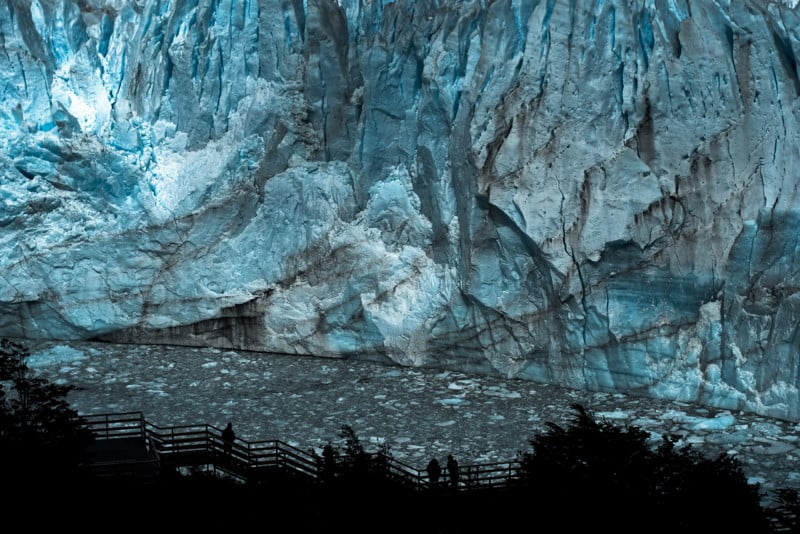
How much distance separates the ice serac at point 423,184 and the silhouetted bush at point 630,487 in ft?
16.3

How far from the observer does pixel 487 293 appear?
1434 centimetres

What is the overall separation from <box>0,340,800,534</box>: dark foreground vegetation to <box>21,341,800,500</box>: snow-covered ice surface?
2.47 metres

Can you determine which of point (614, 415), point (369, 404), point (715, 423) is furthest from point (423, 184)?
point (715, 423)

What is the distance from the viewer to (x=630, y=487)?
25.7ft

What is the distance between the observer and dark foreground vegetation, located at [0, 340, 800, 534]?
305 inches

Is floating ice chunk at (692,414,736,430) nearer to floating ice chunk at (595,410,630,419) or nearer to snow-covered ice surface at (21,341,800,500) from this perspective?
snow-covered ice surface at (21,341,800,500)

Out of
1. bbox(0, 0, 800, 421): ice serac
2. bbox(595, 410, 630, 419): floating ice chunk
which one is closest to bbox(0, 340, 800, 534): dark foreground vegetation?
bbox(595, 410, 630, 419): floating ice chunk

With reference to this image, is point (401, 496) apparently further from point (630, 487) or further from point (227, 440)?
point (227, 440)

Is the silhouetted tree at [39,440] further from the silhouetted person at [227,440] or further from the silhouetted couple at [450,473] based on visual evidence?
the silhouetted couple at [450,473]

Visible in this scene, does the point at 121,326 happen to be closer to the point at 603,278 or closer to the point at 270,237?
the point at 270,237

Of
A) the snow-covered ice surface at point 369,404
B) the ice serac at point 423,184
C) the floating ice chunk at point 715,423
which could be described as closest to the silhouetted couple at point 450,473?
the snow-covered ice surface at point 369,404

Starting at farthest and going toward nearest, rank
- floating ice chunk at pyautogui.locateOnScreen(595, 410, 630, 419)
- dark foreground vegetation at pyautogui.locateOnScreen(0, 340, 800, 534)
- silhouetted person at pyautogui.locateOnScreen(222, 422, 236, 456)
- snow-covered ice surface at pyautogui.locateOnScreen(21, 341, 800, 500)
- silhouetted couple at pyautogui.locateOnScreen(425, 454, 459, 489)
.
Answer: floating ice chunk at pyautogui.locateOnScreen(595, 410, 630, 419) < snow-covered ice surface at pyautogui.locateOnScreen(21, 341, 800, 500) < silhouetted person at pyautogui.locateOnScreen(222, 422, 236, 456) < silhouetted couple at pyautogui.locateOnScreen(425, 454, 459, 489) < dark foreground vegetation at pyautogui.locateOnScreen(0, 340, 800, 534)

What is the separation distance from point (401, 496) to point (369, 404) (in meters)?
4.70

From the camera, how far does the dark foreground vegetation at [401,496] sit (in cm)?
773
